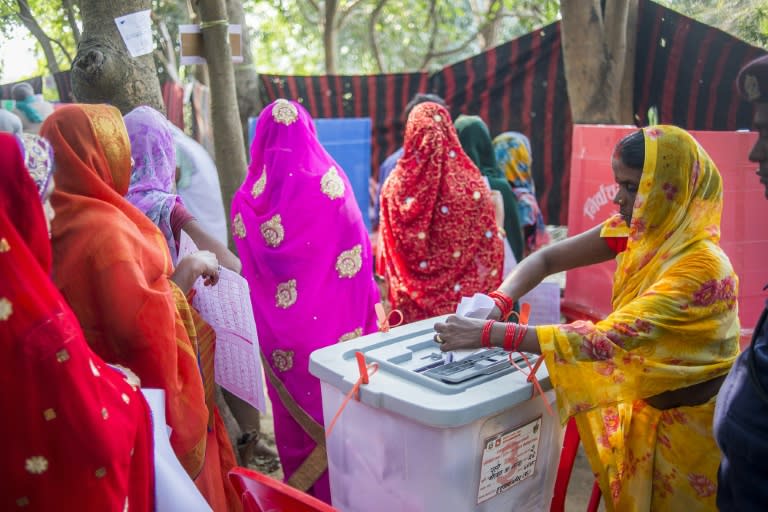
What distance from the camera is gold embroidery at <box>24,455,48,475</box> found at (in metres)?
1.11

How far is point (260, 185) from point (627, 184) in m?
1.45

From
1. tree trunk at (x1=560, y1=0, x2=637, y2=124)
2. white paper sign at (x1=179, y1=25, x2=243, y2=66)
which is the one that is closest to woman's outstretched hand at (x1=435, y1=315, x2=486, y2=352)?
white paper sign at (x1=179, y1=25, x2=243, y2=66)

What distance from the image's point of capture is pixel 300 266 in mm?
2518

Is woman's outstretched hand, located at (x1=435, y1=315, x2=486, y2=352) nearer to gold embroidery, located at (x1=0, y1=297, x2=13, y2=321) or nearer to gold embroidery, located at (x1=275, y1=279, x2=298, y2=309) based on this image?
gold embroidery, located at (x1=0, y1=297, x2=13, y2=321)

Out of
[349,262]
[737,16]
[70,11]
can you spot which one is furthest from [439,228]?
[70,11]

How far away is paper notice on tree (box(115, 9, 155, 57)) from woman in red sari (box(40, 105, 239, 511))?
926 mm

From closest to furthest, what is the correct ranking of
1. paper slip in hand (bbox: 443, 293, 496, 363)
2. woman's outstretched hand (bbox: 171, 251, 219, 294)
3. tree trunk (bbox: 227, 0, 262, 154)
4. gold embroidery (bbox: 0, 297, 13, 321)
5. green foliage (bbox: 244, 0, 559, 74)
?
gold embroidery (bbox: 0, 297, 13, 321) → paper slip in hand (bbox: 443, 293, 496, 363) → woman's outstretched hand (bbox: 171, 251, 219, 294) → tree trunk (bbox: 227, 0, 262, 154) → green foliage (bbox: 244, 0, 559, 74)

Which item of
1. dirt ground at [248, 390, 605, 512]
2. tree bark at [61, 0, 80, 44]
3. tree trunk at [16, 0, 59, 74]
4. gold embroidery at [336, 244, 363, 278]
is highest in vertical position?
tree bark at [61, 0, 80, 44]

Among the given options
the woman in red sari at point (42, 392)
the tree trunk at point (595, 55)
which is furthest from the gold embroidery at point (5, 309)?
the tree trunk at point (595, 55)

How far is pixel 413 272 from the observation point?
2988mm

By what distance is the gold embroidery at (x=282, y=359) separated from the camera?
2.59 metres

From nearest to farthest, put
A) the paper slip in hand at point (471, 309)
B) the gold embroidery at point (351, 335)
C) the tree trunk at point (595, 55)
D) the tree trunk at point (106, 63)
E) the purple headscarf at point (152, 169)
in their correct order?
1. the paper slip in hand at point (471, 309)
2. the purple headscarf at point (152, 169)
3. the tree trunk at point (106, 63)
4. the gold embroidery at point (351, 335)
5. the tree trunk at point (595, 55)

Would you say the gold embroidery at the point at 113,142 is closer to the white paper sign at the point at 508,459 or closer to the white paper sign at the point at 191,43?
the white paper sign at the point at 508,459

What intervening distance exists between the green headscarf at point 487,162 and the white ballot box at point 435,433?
84.5 inches
